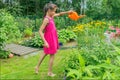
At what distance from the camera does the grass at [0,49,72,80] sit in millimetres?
6035

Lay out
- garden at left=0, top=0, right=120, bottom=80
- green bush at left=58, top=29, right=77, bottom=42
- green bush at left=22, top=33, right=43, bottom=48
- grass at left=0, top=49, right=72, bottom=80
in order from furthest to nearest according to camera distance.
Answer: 1. green bush at left=58, top=29, right=77, bottom=42
2. green bush at left=22, top=33, right=43, bottom=48
3. grass at left=0, top=49, right=72, bottom=80
4. garden at left=0, top=0, right=120, bottom=80

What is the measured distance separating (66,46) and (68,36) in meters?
0.91

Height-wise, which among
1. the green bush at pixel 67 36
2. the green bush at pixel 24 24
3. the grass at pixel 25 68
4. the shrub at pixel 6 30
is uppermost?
the shrub at pixel 6 30

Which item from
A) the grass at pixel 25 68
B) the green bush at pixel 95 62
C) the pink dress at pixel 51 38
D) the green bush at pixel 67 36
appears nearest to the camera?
the green bush at pixel 95 62

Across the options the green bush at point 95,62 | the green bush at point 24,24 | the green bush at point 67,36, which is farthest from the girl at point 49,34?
the green bush at point 24,24

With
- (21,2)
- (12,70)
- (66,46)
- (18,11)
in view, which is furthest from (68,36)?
(21,2)

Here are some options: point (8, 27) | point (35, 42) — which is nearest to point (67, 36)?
point (35, 42)

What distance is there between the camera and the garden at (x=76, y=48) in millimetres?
2550

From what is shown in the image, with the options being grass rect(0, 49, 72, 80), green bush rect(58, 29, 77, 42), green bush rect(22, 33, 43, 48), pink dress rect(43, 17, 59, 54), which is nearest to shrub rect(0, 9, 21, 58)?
grass rect(0, 49, 72, 80)

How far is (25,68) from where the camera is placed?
6789mm

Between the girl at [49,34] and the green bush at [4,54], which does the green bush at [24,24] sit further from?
the girl at [49,34]

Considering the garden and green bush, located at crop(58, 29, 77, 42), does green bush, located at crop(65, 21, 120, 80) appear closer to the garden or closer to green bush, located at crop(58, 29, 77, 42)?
the garden

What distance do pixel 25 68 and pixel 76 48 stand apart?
1432 mm

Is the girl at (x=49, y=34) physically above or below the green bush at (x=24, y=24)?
above
